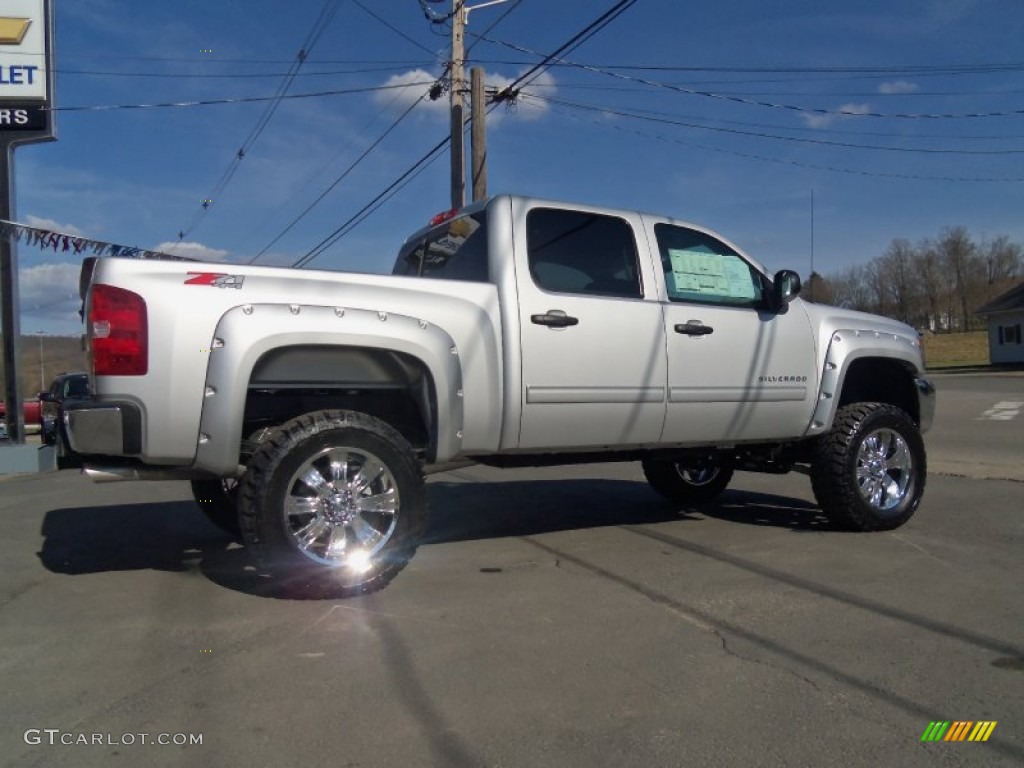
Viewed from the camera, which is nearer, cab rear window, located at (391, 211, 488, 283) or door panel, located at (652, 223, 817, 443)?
cab rear window, located at (391, 211, 488, 283)

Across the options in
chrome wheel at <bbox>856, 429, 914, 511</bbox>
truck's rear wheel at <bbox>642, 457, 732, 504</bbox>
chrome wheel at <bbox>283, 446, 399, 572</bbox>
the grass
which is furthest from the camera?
the grass

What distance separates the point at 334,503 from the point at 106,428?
3.73 ft

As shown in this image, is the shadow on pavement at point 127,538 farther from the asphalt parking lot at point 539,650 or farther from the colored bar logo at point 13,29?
the colored bar logo at point 13,29

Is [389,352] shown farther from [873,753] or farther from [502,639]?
[873,753]

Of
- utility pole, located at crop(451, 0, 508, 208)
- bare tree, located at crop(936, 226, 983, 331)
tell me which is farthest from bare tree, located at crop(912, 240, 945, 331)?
utility pole, located at crop(451, 0, 508, 208)

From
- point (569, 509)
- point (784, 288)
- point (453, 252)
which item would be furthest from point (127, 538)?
point (784, 288)

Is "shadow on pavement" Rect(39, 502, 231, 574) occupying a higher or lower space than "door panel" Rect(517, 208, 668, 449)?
lower

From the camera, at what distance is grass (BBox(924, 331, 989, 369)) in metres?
54.8

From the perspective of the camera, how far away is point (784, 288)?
5.68m

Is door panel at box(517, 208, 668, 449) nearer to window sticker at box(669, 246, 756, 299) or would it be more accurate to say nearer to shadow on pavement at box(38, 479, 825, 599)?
window sticker at box(669, 246, 756, 299)

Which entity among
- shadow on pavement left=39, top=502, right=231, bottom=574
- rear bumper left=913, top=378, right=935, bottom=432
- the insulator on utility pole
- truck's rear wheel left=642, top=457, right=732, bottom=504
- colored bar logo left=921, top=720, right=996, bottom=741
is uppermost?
the insulator on utility pole

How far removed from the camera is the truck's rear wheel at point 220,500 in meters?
5.46

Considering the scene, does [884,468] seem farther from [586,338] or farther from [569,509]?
[586,338]

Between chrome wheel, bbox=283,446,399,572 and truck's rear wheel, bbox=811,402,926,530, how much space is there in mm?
3235
